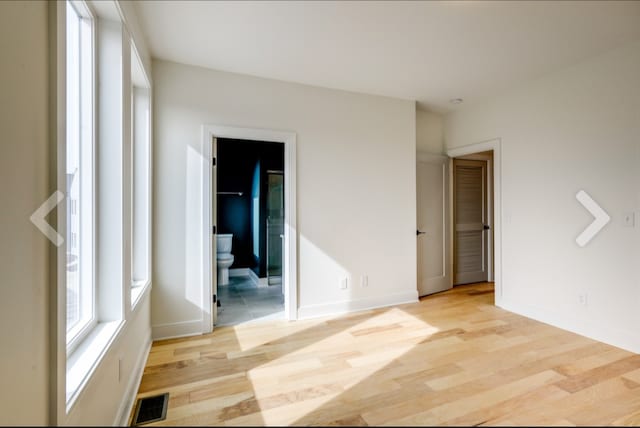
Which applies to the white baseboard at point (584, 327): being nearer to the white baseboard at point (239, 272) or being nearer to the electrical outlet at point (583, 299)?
the electrical outlet at point (583, 299)

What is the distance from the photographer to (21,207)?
2.94ft

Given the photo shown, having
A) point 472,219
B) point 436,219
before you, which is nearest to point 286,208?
Result: point 436,219

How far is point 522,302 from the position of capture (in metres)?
3.50

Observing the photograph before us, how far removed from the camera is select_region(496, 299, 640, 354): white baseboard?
2576 mm

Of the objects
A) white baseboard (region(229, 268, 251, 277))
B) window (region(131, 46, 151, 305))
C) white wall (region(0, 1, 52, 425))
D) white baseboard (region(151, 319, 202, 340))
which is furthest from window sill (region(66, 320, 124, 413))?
white baseboard (region(229, 268, 251, 277))

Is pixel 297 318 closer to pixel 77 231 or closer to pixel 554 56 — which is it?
pixel 77 231

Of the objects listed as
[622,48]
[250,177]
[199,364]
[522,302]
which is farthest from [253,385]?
[250,177]

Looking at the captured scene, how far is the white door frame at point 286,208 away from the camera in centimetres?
298

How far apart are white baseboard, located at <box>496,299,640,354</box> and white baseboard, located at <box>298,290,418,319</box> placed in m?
1.08

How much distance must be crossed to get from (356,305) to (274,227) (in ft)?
6.58

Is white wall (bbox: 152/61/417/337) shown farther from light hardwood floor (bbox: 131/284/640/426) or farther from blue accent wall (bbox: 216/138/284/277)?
blue accent wall (bbox: 216/138/284/277)

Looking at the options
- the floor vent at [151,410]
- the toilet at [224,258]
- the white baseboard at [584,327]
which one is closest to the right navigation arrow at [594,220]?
the white baseboard at [584,327]

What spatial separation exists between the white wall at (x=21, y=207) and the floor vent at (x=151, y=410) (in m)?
0.51

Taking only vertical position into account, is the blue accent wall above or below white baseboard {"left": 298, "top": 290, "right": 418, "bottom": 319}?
above
